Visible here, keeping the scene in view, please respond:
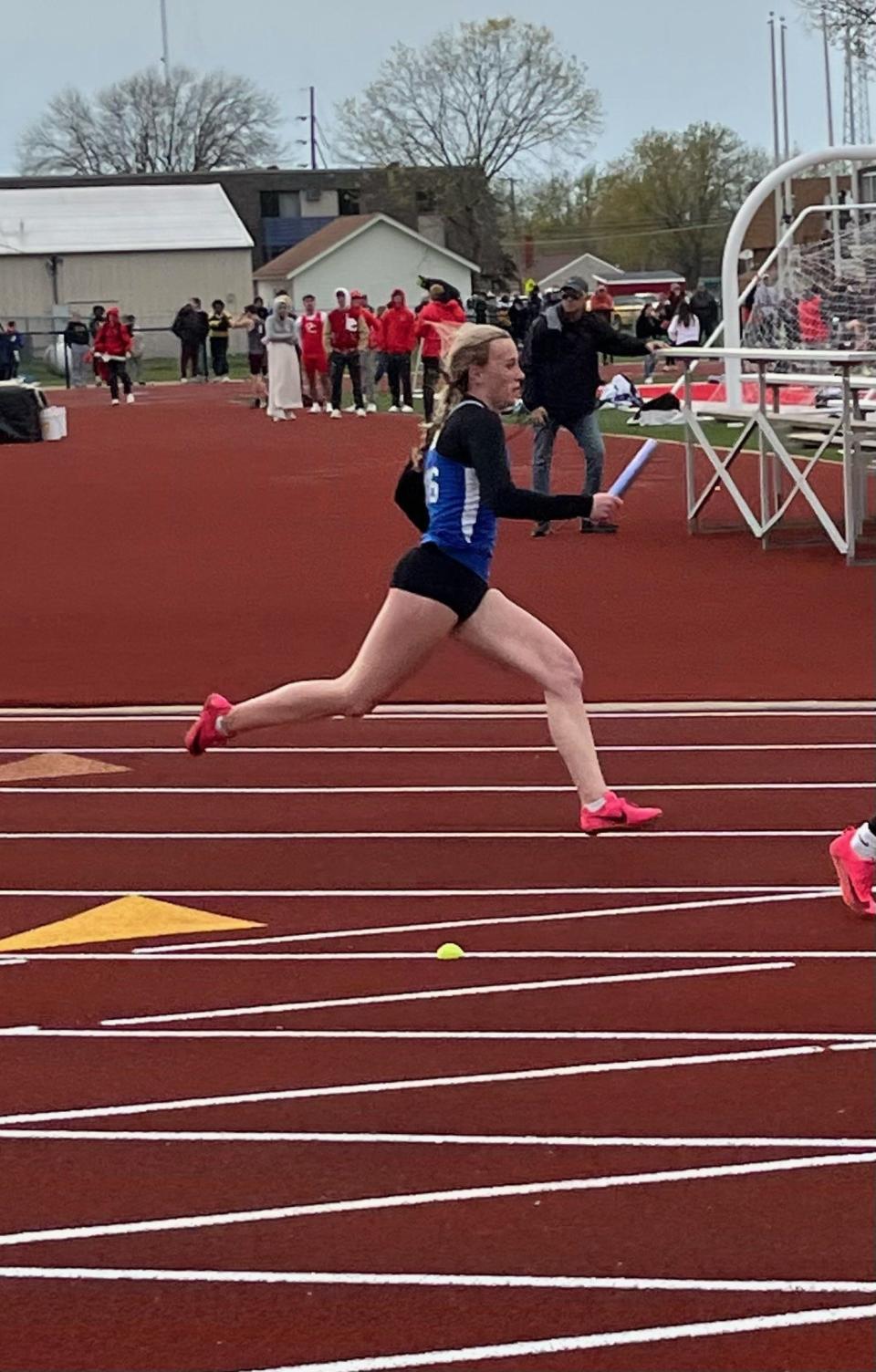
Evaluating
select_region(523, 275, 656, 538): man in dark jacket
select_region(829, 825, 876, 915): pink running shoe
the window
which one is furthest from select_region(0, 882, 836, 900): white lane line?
the window

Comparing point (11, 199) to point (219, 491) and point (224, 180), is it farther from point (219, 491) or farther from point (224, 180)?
point (219, 491)

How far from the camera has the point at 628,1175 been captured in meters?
4.78

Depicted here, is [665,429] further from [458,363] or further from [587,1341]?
[587,1341]

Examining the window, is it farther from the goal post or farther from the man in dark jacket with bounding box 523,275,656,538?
the man in dark jacket with bounding box 523,275,656,538

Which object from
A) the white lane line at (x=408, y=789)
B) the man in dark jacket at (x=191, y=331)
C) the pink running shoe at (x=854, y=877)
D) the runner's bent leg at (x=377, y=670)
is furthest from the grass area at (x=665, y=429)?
the pink running shoe at (x=854, y=877)

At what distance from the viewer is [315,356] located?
3628 cm

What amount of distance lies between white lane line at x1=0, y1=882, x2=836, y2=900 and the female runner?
684 mm

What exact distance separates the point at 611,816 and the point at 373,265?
76146 mm

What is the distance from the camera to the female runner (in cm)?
747

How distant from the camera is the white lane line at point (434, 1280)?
4.22 metres

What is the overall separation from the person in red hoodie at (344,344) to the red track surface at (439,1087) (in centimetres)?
2516

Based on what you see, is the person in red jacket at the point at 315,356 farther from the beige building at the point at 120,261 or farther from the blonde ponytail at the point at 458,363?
the beige building at the point at 120,261

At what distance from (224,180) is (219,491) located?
76595 mm

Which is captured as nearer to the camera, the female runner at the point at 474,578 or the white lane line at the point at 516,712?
the female runner at the point at 474,578
